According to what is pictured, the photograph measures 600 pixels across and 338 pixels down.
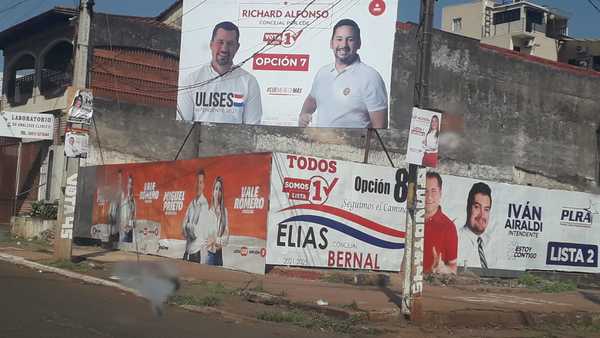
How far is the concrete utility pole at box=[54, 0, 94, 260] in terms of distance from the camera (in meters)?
16.0

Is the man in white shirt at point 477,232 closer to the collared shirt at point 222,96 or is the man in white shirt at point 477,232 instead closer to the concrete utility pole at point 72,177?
the collared shirt at point 222,96

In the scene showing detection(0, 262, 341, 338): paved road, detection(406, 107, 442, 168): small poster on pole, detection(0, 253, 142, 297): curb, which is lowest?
detection(0, 253, 142, 297): curb

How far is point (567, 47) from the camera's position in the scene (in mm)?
52938

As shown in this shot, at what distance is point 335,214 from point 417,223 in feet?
20.2

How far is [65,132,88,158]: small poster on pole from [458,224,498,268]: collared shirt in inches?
358

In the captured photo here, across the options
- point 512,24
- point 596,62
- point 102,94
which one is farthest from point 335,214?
point 512,24

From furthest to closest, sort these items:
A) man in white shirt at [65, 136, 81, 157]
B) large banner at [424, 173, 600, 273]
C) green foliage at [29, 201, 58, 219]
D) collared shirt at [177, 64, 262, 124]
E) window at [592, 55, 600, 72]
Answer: window at [592, 55, 600, 72]
green foliage at [29, 201, 58, 219]
collared shirt at [177, 64, 262, 124]
large banner at [424, 173, 600, 273]
man in white shirt at [65, 136, 81, 157]

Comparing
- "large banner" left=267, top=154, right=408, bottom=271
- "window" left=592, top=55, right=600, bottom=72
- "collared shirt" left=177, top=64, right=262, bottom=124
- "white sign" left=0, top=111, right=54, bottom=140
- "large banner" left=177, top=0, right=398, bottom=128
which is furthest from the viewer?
"window" left=592, top=55, right=600, bottom=72

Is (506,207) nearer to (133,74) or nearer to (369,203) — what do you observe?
(369,203)

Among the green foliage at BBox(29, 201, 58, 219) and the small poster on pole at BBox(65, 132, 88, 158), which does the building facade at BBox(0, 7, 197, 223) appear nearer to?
the green foliage at BBox(29, 201, 58, 219)

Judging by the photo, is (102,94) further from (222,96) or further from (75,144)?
(75,144)

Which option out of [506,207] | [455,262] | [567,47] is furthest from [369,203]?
[567,47]

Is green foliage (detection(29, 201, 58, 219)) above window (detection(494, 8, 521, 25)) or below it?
below

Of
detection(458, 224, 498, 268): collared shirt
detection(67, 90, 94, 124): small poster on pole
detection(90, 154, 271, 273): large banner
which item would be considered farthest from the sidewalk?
detection(67, 90, 94, 124): small poster on pole
